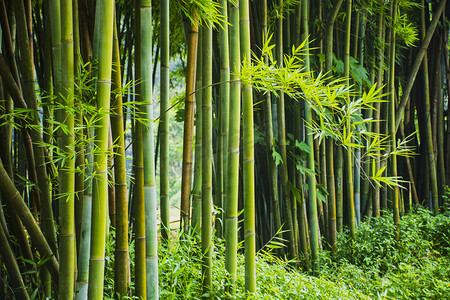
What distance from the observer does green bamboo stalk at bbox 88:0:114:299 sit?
3.80 feet

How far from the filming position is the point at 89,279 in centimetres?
120

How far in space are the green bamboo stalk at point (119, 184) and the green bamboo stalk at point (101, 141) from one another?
9cm

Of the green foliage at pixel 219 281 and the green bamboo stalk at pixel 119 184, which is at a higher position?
the green bamboo stalk at pixel 119 184

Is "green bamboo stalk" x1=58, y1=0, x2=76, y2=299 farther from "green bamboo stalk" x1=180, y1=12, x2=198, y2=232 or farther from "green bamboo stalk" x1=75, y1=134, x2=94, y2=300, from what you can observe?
"green bamboo stalk" x1=180, y1=12, x2=198, y2=232

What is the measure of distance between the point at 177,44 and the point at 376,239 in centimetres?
196

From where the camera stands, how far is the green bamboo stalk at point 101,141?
1.16 metres

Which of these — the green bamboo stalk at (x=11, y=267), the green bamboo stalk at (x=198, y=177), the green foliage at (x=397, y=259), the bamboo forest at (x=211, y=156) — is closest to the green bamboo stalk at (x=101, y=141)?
the bamboo forest at (x=211, y=156)

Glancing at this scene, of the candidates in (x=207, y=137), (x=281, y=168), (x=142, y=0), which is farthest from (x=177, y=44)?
(x=142, y=0)

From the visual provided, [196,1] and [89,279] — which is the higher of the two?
[196,1]

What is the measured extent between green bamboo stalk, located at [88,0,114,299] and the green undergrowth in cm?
38

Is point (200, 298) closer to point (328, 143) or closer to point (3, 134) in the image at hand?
point (3, 134)

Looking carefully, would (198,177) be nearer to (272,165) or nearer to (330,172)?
(272,165)

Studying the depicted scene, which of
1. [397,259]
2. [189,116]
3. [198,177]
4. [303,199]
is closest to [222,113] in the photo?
[189,116]

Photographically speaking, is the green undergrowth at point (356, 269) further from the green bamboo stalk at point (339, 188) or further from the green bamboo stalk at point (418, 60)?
the green bamboo stalk at point (418, 60)
